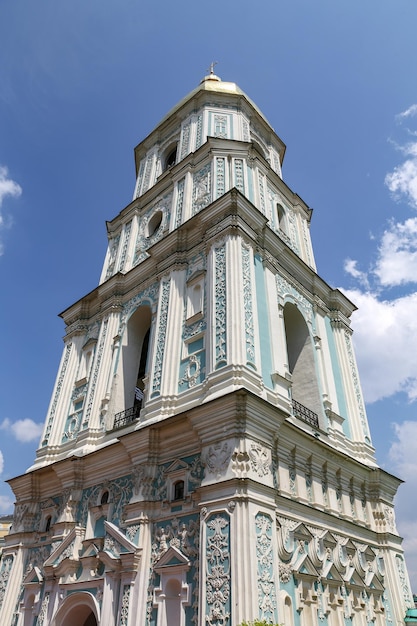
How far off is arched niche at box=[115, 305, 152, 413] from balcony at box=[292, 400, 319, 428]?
535 cm

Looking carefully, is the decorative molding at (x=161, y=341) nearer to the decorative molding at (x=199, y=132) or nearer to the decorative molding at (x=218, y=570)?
the decorative molding at (x=218, y=570)

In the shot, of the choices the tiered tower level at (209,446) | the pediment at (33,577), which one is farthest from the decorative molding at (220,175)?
the pediment at (33,577)

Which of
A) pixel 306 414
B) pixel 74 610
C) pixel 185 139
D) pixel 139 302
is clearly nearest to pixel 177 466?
pixel 306 414

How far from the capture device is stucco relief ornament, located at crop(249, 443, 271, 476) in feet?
35.8

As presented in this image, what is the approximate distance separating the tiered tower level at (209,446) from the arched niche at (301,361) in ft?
0.17

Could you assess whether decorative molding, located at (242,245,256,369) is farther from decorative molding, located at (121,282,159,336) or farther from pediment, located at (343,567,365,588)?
pediment, located at (343,567,365,588)

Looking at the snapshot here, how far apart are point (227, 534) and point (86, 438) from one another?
24.8 feet

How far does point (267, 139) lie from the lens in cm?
2533

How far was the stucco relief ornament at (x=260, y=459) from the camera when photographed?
10914 mm

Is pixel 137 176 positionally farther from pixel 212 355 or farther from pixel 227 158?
pixel 212 355

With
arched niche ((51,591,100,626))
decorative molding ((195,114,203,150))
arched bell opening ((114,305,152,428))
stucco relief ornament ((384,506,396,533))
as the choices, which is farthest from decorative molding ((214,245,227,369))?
decorative molding ((195,114,203,150))

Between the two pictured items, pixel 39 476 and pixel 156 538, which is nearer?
pixel 156 538

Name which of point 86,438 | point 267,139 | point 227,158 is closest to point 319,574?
point 86,438

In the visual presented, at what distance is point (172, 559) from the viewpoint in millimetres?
11273
